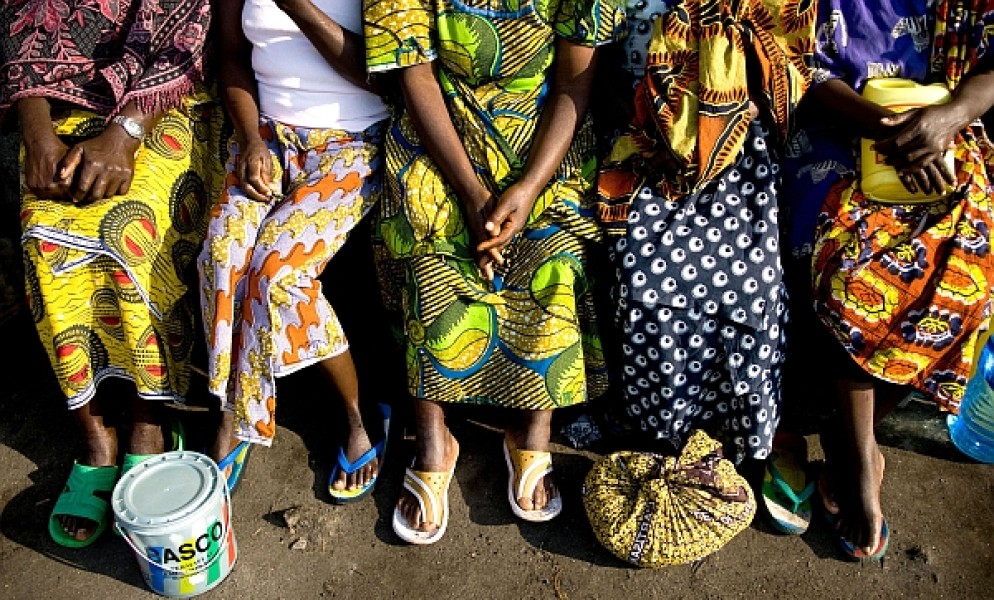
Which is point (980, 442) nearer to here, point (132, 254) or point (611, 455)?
point (611, 455)

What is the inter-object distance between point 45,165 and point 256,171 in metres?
0.64

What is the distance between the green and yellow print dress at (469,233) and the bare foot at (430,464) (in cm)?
18

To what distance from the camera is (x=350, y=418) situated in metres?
2.83

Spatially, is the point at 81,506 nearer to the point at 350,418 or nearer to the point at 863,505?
the point at 350,418

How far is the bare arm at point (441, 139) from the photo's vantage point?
2.57m

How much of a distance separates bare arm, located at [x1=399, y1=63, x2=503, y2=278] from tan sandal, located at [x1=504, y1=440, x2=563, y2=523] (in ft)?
1.99

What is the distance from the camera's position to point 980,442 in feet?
9.08

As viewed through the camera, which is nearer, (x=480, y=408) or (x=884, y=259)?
(x=884, y=259)

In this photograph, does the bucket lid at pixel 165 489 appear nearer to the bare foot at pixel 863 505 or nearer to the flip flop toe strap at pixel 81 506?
the flip flop toe strap at pixel 81 506

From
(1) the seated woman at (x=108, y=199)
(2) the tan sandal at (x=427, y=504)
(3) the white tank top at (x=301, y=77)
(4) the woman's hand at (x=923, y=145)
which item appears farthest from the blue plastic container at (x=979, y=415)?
(1) the seated woman at (x=108, y=199)

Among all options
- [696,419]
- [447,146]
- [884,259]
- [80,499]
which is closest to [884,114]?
[884,259]

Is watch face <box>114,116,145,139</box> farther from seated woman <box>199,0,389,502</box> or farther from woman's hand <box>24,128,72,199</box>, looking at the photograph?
seated woman <box>199,0,389,502</box>

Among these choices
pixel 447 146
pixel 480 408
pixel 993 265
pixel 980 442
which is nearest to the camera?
pixel 993 265

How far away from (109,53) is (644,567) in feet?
8.01
